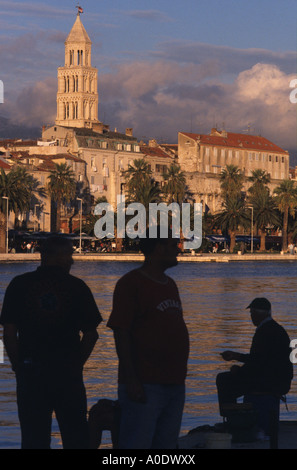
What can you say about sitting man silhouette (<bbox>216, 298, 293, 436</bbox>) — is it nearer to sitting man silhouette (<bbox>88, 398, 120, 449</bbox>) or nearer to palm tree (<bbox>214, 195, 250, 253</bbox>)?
sitting man silhouette (<bbox>88, 398, 120, 449</bbox>)

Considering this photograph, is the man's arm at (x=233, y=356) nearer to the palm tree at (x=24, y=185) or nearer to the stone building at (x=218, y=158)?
the palm tree at (x=24, y=185)

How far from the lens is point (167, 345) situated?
8.00 m

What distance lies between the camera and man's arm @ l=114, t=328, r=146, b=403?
25.9 feet

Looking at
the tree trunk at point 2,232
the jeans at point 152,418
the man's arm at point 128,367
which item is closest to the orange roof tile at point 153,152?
the tree trunk at point 2,232

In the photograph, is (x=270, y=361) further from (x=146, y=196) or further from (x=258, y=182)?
(x=258, y=182)

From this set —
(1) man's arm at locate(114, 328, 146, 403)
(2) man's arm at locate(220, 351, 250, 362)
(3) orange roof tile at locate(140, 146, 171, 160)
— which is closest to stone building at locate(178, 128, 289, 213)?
(3) orange roof tile at locate(140, 146, 171, 160)

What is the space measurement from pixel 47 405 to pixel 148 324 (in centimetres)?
125

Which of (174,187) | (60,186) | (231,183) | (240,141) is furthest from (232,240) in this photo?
(240,141)

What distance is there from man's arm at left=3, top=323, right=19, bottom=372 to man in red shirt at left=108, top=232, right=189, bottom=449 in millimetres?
991

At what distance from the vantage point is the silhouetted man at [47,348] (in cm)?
853

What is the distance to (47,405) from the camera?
8570 millimetres

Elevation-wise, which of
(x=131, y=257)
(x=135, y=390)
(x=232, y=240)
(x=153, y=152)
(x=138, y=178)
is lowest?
(x=131, y=257)
